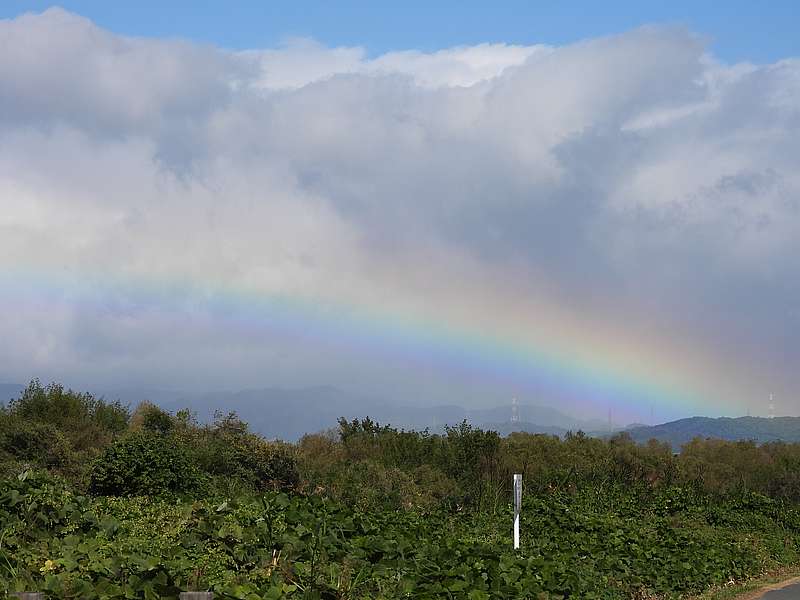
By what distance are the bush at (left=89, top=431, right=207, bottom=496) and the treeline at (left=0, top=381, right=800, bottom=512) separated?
0.02 m

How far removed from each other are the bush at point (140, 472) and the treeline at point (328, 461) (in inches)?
0.9

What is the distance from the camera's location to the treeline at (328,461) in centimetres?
1964

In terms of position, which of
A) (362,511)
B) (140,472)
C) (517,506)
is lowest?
(362,511)

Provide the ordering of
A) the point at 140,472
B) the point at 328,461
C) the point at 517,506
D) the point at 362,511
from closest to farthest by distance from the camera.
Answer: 1. the point at 517,506
2. the point at 362,511
3. the point at 140,472
4. the point at 328,461

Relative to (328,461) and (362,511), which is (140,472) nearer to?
(362,511)

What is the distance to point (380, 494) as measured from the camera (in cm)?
2208

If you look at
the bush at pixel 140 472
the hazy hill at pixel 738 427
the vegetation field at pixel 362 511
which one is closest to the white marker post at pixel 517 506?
the vegetation field at pixel 362 511

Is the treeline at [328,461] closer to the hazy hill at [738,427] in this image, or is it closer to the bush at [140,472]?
the bush at [140,472]

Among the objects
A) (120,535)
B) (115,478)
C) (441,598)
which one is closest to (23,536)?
(120,535)

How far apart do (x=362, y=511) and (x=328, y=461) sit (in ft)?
23.4

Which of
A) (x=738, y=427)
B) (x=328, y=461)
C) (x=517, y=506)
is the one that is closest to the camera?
(x=517, y=506)

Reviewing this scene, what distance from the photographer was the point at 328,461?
25984 mm

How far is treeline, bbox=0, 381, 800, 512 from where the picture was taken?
19.6m

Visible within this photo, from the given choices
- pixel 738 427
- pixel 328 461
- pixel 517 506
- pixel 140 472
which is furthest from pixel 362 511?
pixel 738 427
